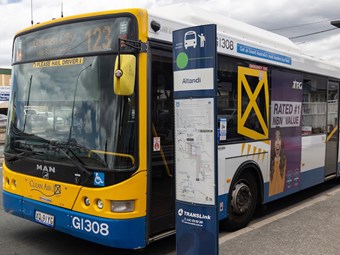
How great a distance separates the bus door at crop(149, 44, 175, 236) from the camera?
4.42 meters

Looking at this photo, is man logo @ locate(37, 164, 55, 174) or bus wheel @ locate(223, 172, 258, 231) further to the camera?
bus wheel @ locate(223, 172, 258, 231)

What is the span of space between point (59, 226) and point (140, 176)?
116 centimetres

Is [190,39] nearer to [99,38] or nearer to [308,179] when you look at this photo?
[99,38]

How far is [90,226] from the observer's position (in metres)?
4.28

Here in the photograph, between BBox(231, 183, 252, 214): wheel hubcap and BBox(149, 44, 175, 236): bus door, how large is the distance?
1198 mm

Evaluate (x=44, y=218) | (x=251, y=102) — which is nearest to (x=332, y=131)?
(x=251, y=102)

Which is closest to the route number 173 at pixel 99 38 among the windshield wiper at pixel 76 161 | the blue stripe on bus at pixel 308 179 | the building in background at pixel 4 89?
the windshield wiper at pixel 76 161

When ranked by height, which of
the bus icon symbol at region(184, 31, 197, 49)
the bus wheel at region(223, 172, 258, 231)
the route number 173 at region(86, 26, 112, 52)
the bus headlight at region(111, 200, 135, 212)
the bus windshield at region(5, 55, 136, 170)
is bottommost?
the bus wheel at region(223, 172, 258, 231)

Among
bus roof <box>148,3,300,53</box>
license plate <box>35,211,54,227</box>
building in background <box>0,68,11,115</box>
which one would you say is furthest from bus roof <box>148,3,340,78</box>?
building in background <box>0,68,11,115</box>

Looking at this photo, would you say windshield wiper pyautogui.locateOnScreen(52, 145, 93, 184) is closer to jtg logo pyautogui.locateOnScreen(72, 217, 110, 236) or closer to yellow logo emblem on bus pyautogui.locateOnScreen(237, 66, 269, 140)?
jtg logo pyautogui.locateOnScreen(72, 217, 110, 236)

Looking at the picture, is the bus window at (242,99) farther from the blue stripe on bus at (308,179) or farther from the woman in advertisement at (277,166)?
the blue stripe on bus at (308,179)

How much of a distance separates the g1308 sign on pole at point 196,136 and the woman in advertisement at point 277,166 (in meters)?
2.97

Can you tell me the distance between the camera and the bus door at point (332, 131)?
8086 millimetres

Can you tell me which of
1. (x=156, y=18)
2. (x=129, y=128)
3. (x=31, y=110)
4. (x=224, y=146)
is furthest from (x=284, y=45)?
(x=31, y=110)
